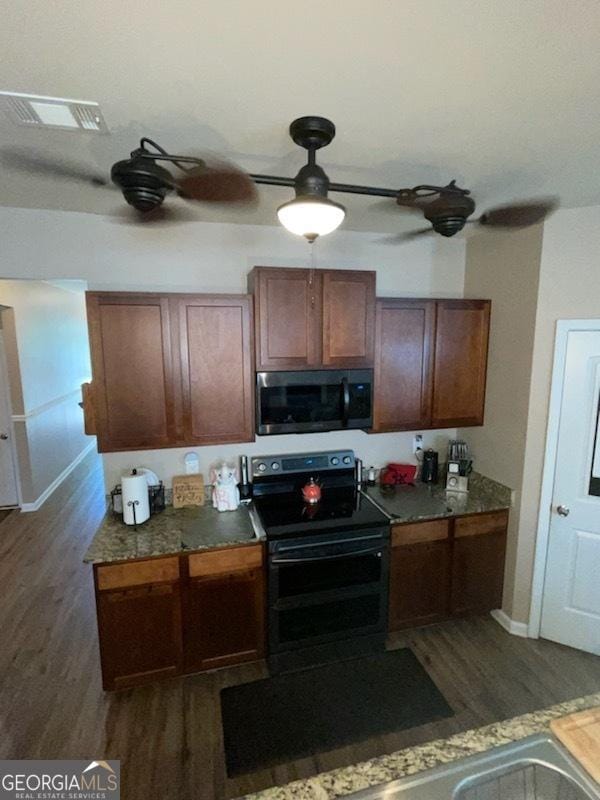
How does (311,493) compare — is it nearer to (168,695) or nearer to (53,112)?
(168,695)

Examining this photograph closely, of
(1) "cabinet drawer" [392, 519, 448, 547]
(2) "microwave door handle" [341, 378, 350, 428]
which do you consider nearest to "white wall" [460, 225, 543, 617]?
(1) "cabinet drawer" [392, 519, 448, 547]

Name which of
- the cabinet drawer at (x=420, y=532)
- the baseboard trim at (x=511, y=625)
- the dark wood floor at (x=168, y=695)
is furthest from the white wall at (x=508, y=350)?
the cabinet drawer at (x=420, y=532)

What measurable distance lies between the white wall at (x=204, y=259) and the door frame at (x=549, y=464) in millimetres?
896

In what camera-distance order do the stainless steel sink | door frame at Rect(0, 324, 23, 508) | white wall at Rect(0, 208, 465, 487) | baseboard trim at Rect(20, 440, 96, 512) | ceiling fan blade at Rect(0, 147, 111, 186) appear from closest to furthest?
the stainless steel sink
ceiling fan blade at Rect(0, 147, 111, 186)
white wall at Rect(0, 208, 465, 487)
door frame at Rect(0, 324, 23, 508)
baseboard trim at Rect(20, 440, 96, 512)

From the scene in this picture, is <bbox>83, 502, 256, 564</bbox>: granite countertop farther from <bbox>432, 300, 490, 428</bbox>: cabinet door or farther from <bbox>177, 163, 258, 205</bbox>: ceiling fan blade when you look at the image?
<bbox>177, 163, 258, 205</bbox>: ceiling fan blade

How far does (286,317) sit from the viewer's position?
2465mm

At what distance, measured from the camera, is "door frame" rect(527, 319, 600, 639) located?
2464mm

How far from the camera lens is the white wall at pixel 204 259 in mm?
2486

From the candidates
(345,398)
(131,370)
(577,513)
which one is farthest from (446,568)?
(131,370)

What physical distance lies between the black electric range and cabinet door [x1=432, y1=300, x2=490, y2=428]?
3.19 feet

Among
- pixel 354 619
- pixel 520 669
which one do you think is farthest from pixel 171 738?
pixel 520 669

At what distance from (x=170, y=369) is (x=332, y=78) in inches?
65.3

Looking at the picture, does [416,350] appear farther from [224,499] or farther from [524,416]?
[224,499]

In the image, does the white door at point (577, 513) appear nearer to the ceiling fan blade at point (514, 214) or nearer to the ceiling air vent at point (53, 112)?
the ceiling fan blade at point (514, 214)
